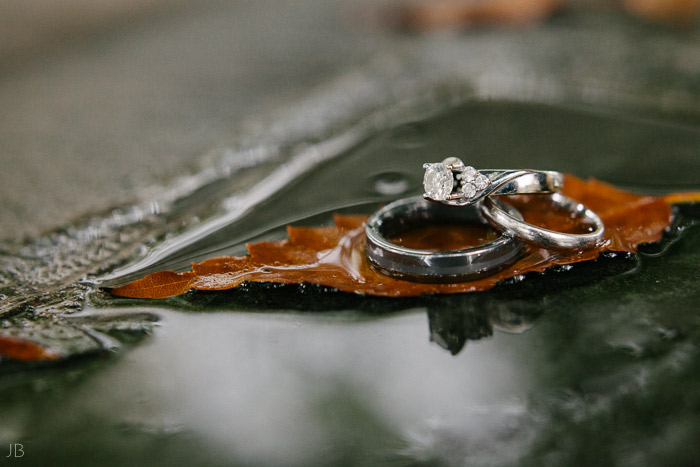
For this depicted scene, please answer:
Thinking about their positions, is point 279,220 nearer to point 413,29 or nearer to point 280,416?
point 280,416

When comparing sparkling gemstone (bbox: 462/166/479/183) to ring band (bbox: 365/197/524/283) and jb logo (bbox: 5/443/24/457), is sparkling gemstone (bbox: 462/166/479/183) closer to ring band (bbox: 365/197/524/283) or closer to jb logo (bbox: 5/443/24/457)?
ring band (bbox: 365/197/524/283)

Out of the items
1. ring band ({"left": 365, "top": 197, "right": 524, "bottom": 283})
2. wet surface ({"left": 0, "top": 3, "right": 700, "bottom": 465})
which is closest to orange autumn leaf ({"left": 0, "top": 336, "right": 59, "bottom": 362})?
wet surface ({"left": 0, "top": 3, "right": 700, "bottom": 465})

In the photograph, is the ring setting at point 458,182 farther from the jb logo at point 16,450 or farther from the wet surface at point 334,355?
the jb logo at point 16,450

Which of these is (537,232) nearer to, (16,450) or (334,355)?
(334,355)

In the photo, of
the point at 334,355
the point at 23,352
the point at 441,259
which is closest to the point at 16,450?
the point at 23,352

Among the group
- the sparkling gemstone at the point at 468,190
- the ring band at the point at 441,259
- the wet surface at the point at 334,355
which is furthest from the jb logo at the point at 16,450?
the sparkling gemstone at the point at 468,190

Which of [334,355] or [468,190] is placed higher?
[468,190]
